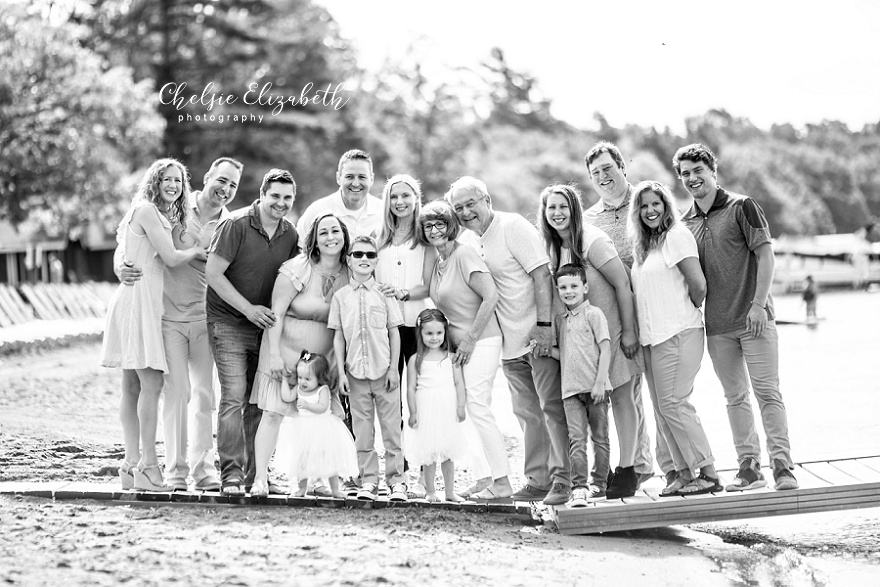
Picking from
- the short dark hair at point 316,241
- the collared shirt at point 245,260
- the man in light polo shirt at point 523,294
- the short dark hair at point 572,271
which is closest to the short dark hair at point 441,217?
the man in light polo shirt at point 523,294

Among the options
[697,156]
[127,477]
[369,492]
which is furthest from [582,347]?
[127,477]

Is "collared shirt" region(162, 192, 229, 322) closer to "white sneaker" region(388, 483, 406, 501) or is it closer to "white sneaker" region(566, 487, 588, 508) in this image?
"white sneaker" region(388, 483, 406, 501)

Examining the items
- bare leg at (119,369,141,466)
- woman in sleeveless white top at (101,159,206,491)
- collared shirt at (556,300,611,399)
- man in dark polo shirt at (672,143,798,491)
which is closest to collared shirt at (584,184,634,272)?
man in dark polo shirt at (672,143,798,491)

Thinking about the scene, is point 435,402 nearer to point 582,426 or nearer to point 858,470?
point 582,426

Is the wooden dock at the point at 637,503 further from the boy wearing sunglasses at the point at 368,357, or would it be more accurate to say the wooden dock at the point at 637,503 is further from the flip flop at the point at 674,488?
the boy wearing sunglasses at the point at 368,357

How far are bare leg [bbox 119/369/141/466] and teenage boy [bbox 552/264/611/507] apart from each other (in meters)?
2.91

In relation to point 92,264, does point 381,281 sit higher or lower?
lower

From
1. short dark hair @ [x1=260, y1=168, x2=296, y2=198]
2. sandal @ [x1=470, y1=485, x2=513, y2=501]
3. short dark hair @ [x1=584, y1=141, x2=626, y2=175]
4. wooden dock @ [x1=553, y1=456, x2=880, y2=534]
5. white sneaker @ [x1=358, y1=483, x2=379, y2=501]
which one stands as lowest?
wooden dock @ [x1=553, y1=456, x2=880, y2=534]

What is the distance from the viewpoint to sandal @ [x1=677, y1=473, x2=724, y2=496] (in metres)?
6.75

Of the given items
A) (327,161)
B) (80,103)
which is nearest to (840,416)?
(80,103)

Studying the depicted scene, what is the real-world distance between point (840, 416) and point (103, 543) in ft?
34.0

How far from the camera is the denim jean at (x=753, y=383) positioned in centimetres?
675

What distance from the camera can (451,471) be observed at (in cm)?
698

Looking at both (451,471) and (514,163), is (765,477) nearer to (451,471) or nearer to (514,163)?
(451,471)
